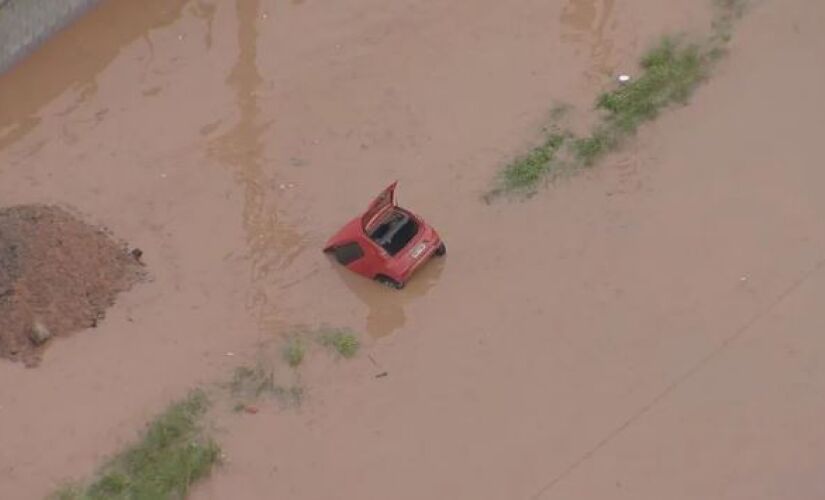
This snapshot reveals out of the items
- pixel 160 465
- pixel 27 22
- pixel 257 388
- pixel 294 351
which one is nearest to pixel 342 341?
pixel 294 351

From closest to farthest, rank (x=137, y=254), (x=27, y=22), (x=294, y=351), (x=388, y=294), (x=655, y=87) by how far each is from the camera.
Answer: (x=294, y=351) → (x=388, y=294) → (x=137, y=254) → (x=655, y=87) → (x=27, y=22)

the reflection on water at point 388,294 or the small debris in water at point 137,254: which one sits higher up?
the small debris in water at point 137,254

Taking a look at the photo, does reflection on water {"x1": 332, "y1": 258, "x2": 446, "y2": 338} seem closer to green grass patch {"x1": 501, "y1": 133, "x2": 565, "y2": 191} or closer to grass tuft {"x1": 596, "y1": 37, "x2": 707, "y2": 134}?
green grass patch {"x1": 501, "y1": 133, "x2": 565, "y2": 191}

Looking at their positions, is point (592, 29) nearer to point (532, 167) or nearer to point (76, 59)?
point (532, 167)

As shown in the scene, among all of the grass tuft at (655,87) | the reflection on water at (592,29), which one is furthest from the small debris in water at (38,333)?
the reflection on water at (592,29)

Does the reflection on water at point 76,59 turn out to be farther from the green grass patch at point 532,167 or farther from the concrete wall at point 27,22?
the green grass patch at point 532,167

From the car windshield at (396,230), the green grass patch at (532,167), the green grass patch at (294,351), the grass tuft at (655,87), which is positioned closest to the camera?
the green grass patch at (294,351)

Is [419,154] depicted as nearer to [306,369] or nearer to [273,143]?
[273,143]
